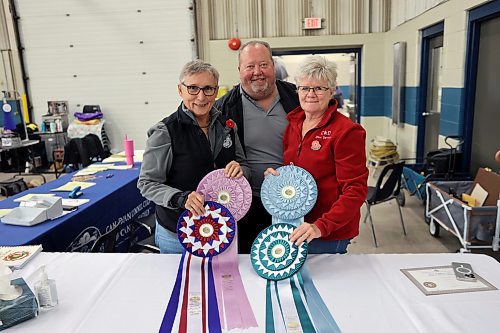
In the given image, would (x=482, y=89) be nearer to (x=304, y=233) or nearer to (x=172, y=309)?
(x=304, y=233)

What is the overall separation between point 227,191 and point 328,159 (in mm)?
433

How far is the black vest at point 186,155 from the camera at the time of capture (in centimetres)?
172

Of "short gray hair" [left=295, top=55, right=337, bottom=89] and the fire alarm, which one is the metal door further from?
"short gray hair" [left=295, top=55, right=337, bottom=89]

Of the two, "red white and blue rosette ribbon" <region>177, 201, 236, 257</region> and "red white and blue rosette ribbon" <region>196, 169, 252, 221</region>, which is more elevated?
"red white and blue rosette ribbon" <region>196, 169, 252, 221</region>

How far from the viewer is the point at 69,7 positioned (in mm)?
7453

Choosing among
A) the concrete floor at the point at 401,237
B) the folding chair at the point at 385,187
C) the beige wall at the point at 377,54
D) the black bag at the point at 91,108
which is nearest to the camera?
the concrete floor at the point at 401,237

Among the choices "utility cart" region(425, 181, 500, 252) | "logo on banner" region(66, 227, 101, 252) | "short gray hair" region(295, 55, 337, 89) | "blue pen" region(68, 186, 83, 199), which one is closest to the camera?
"short gray hair" region(295, 55, 337, 89)

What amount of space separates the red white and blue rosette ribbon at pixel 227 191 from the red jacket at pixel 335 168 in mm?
260

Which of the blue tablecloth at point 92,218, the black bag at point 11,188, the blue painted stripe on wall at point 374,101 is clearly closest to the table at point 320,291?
the blue tablecloth at point 92,218

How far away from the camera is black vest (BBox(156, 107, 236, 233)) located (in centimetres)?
172

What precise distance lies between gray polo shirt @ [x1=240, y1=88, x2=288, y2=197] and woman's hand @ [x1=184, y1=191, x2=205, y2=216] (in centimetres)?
46

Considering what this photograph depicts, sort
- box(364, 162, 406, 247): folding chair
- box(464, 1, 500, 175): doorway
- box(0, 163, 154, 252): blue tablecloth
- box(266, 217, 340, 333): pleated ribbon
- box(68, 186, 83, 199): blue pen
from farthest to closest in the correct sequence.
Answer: box(464, 1, 500, 175): doorway → box(364, 162, 406, 247): folding chair → box(68, 186, 83, 199): blue pen → box(0, 163, 154, 252): blue tablecloth → box(266, 217, 340, 333): pleated ribbon

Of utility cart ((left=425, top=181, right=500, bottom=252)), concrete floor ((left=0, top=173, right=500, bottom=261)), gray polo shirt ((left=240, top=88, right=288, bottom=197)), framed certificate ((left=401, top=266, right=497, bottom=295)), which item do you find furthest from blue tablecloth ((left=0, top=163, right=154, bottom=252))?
utility cart ((left=425, top=181, right=500, bottom=252))

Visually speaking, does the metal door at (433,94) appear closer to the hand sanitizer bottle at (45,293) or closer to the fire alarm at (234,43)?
the fire alarm at (234,43)
